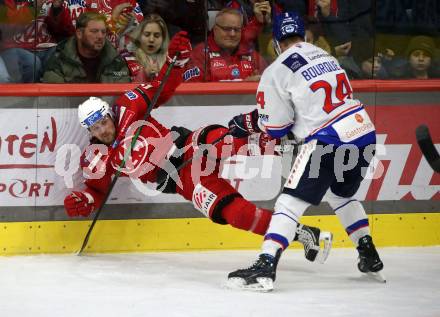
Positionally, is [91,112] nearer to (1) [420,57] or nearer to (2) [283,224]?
(2) [283,224]

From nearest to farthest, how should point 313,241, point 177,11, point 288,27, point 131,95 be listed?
point 288,27, point 313,241, point 131,95, point 177,11

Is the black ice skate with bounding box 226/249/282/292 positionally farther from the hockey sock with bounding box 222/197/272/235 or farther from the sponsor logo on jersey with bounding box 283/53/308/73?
the sponsor logo on jersey with bounding box 283/53/308/73

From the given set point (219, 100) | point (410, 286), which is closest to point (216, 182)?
point (219, 100)

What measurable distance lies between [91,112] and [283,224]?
48.1 inches

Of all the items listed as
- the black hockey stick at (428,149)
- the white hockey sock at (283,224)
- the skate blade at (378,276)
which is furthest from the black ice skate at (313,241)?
the black hockey stick at (428,149)

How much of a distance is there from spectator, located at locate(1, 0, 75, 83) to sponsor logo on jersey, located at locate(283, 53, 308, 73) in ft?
4.76

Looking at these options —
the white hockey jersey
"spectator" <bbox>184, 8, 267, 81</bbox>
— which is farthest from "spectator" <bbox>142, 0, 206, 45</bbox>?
the white hockey jersey

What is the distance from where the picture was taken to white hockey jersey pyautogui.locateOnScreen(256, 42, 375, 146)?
17.8 ft

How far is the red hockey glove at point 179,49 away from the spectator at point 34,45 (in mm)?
610

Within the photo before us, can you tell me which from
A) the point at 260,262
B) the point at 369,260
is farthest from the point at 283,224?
the point at 369,260

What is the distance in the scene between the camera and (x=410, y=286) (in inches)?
224

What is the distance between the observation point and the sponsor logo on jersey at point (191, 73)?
646 cm

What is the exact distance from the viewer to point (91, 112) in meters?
5.95

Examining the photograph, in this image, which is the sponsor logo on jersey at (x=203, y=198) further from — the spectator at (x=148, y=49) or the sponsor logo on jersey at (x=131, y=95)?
the spectator at (x=148, y=49)
